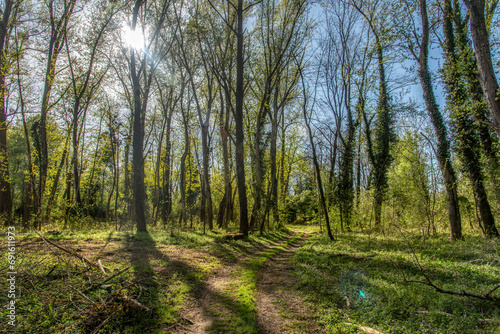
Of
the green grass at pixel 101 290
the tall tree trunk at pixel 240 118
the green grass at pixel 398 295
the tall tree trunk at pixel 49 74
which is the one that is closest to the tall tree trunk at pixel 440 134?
the green grass at pixel 398 295

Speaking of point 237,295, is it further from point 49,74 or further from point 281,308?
point 49,74

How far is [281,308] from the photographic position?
4125mm

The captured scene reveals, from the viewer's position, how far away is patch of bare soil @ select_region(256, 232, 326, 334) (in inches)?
137

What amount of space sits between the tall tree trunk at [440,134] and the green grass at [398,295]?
3.02 meters

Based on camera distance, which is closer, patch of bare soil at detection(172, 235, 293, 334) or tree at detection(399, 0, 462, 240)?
patch of bare soil at detection(172, 235, 293, 334)

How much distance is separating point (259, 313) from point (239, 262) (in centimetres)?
320

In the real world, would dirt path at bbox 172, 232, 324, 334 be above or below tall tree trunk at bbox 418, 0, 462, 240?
below

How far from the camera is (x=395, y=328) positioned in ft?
10.3

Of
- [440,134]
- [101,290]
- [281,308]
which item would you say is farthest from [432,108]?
[101,290]

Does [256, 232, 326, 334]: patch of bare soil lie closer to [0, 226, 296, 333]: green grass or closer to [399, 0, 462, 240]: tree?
[0, 226, 296, 333]: green grass

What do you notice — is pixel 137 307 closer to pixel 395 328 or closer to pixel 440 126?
pixel 395 328

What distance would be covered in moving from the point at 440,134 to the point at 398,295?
9.45 metres

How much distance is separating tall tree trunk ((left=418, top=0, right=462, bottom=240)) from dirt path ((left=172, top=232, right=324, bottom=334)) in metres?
8.37

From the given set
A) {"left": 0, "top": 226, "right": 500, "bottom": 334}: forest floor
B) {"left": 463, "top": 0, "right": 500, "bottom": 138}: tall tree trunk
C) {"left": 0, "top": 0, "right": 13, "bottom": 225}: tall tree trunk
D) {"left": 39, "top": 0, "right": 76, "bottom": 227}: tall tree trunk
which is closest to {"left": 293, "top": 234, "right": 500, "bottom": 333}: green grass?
{"left": 0, "top": 226, "right": 500, "bottom": 334}: forest floor
